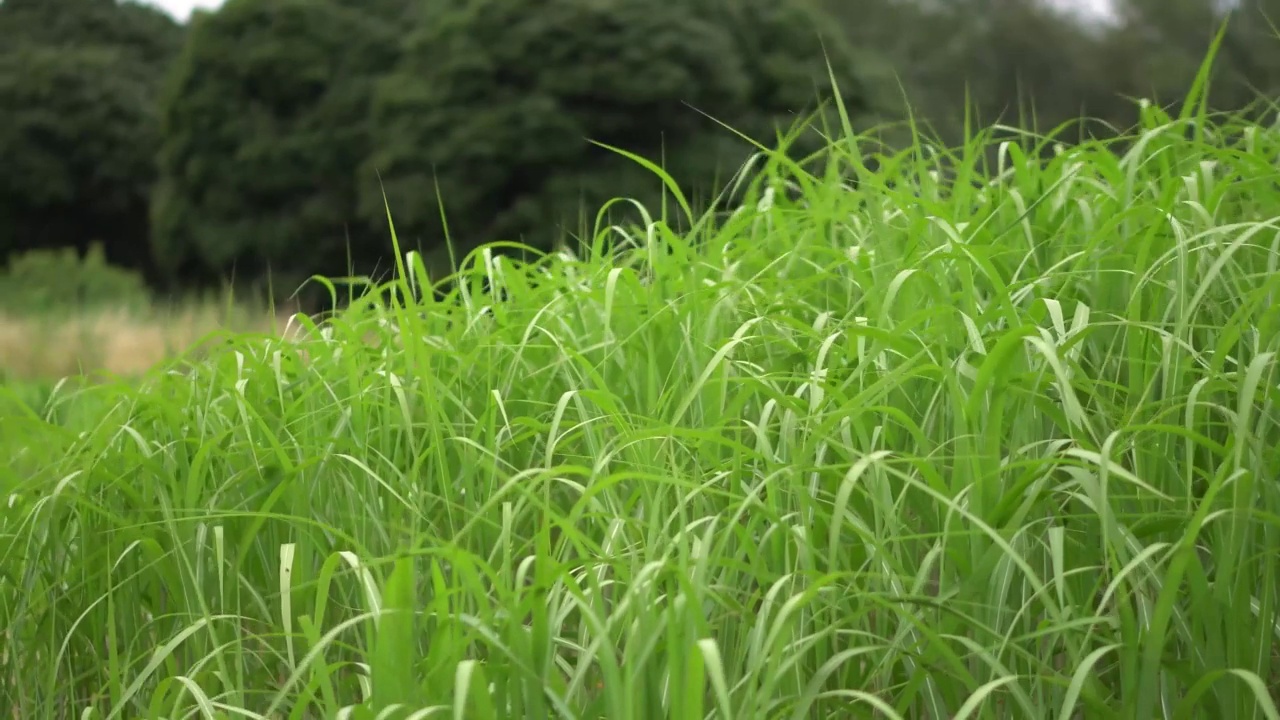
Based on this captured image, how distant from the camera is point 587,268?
288 cm

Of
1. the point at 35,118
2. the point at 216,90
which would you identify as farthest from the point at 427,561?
the point at 35,118

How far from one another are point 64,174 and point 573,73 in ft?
37.5

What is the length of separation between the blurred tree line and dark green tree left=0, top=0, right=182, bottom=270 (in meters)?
0.03

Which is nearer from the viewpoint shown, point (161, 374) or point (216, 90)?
point (161, 374)

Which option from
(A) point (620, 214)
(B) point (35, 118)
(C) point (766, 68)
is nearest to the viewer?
(A) point (620, 214)

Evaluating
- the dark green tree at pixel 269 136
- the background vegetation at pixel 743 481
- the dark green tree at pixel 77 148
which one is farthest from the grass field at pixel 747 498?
the dark green tree at pixel 77 148

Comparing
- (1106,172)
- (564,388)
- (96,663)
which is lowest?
(96,663)

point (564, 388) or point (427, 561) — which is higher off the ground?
point (564, 388)

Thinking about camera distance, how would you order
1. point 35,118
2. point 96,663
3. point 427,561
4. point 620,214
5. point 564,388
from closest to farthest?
point 427,561, point 96,663, point 564,388, point 620,214, point 35,118

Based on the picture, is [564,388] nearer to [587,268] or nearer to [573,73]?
[587,268]

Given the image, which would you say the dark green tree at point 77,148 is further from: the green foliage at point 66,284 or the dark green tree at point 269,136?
the dark green tree at point 269,136

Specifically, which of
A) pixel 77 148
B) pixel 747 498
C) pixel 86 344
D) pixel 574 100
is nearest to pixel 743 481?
pixel 747 498

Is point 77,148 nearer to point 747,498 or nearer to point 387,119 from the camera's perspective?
point 387,119

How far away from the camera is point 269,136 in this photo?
1277 centimetres
